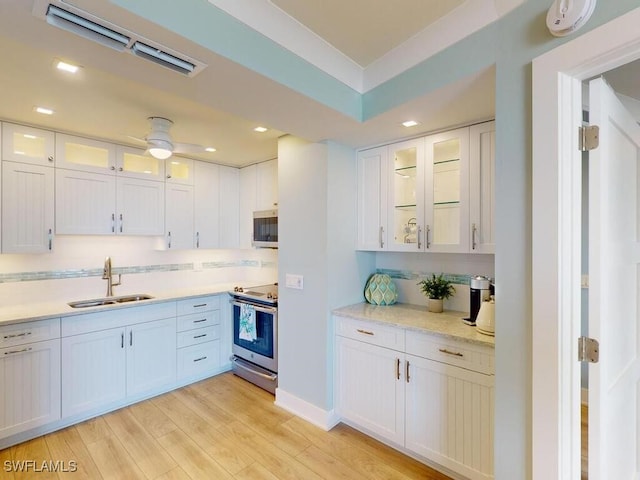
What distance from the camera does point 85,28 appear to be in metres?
1.14

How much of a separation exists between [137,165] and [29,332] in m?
1.76

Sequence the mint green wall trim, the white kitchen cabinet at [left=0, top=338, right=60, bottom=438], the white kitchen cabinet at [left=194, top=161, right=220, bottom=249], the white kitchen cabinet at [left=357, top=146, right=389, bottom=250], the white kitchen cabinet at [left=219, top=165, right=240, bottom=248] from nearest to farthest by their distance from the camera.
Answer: the mint green wall trim
the white kitchen cabinet at [left=0, top=338, right=60, bottom=438]
the white kitchen cabinet at [left=357, top=146, right=389, bottom=250]
the white kitchen cabinet at [left=194, top=161, right=220, bottom=249]
the white kitchen cabinet at [left=219, top=165, right=240, bottom=248]

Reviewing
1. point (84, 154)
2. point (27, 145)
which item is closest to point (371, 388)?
point (84, 154)


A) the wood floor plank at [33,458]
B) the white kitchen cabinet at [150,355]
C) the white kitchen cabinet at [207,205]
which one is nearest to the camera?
the wood floor plank at [33,458]

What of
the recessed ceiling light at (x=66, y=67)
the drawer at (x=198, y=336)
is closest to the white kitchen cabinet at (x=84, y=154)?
the recessed ceiling light at (x=66, y=67)

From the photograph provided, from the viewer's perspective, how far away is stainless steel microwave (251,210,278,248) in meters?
3.17

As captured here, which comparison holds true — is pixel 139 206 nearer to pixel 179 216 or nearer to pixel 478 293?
pixel 179 216

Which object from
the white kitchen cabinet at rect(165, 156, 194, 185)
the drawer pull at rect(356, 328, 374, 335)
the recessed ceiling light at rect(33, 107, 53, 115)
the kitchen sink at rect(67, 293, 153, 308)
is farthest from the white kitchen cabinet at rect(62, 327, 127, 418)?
the drawer pull at rect(356, 328, 374, 335)

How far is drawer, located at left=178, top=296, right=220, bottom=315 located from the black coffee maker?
253 centimetres

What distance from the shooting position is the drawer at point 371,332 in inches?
83.7

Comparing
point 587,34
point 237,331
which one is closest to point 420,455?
point 237,331

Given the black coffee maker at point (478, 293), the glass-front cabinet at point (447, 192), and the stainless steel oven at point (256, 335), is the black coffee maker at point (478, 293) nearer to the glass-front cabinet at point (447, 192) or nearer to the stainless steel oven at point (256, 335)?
the glass-front cabinet at point (447, 192)

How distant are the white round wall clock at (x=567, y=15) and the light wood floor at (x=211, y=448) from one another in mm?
2386

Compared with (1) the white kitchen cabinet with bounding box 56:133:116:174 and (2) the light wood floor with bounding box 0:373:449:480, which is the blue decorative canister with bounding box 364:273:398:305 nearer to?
(2) the light wood floor with bounding box 0:373:449:480
